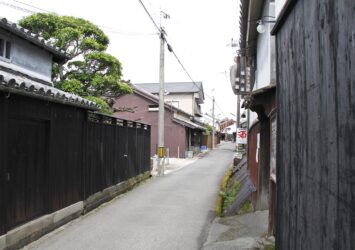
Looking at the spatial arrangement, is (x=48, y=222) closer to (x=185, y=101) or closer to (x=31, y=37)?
(x=31, y=37)

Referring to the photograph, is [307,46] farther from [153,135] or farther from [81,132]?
[153,135]

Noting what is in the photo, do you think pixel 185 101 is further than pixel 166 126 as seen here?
Yes

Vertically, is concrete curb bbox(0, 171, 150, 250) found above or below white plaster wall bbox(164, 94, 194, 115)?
below

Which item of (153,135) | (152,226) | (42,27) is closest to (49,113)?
(152,226)

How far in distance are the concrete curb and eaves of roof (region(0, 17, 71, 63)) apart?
4.59 meters

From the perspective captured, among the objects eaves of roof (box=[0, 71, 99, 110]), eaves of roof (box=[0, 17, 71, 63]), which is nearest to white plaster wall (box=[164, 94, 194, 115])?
eaves of roof (box=[0, 17, 71, 63])

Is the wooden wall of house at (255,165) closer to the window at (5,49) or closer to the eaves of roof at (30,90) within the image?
the eaves of roof at (30,90)

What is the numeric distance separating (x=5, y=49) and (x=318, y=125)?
10036 millimetres

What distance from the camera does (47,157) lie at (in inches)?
349

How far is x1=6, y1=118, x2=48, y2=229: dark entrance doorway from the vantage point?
741cm

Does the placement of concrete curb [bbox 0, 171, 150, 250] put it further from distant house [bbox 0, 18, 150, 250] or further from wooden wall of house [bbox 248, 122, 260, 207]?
wooden wall of house [bbox 248, 122, 260, 207]

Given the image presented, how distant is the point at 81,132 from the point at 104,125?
240cm

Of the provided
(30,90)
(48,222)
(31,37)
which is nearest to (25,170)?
(48,222)

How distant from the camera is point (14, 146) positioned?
7582mm
